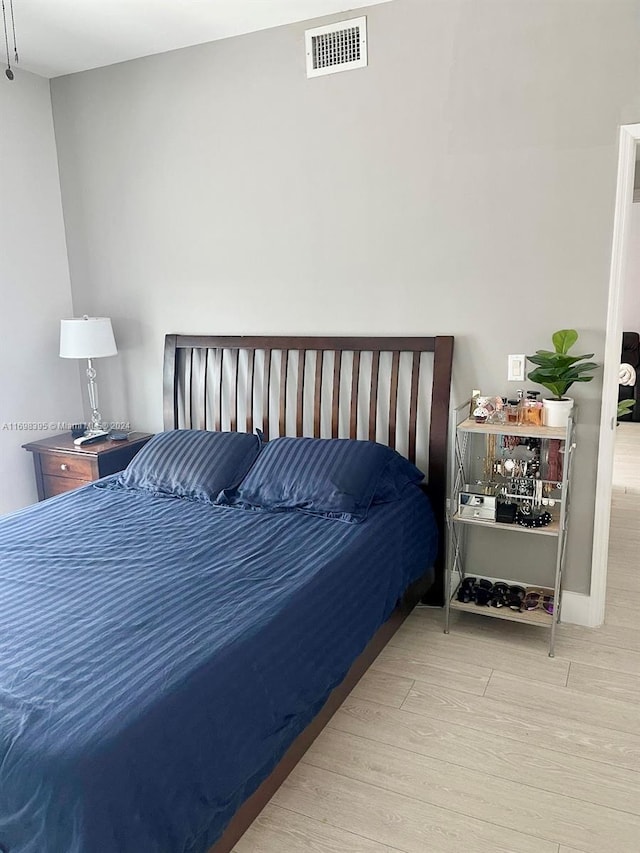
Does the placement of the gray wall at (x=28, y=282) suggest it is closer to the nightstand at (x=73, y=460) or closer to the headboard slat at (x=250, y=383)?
the nightstand at (x=73, y=460)

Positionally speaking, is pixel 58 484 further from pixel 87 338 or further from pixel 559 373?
pixel 559 373

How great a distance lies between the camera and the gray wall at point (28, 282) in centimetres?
344

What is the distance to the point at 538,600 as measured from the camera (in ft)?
9.11

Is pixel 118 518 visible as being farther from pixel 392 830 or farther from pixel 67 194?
pixel 67 194

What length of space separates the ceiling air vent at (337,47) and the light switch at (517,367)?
143 cm

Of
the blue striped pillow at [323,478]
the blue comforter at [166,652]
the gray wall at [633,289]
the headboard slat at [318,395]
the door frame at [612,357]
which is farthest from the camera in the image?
the gray wall at [633,289]

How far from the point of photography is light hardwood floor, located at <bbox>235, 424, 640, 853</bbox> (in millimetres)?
1778

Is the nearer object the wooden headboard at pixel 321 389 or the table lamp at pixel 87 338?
the wooden headboard at pixel 321 389

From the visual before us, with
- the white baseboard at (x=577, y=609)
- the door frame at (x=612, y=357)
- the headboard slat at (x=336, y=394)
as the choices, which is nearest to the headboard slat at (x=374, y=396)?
the headboard slat at (x=336, y=394)

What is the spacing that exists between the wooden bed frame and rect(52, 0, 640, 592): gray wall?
0.11 metres

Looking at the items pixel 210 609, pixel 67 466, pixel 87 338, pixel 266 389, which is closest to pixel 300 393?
pixel 266 389

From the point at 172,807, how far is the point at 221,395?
2324 mm

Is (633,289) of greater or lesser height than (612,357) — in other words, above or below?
above

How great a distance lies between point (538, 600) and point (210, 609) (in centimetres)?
157
